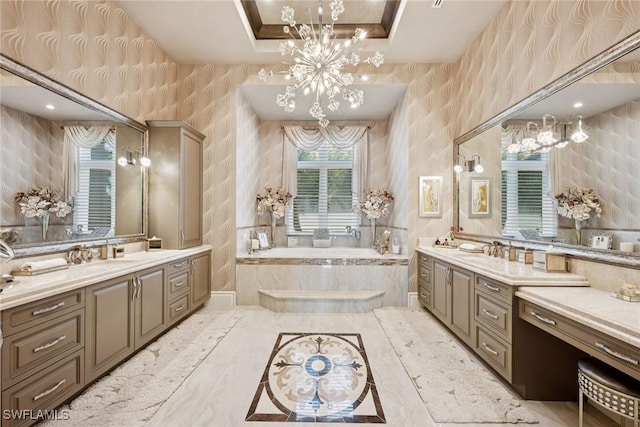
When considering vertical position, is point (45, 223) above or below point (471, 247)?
above

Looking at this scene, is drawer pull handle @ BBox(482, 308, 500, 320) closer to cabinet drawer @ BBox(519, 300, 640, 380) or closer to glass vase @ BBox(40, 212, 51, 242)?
cabinet drawer @ BBox(519, 300, 640, 380)

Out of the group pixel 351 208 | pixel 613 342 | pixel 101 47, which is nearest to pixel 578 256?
pixel 613 342

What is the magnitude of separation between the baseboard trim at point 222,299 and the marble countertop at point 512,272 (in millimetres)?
3000

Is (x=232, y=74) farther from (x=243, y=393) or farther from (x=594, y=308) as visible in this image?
(x=594, y=308)

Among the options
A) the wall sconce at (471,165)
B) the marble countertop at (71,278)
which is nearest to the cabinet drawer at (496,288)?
the wall sconce at (471,165)

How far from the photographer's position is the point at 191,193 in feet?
13.0

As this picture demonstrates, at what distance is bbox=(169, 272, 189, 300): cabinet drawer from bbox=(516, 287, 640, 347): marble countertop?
131 inches

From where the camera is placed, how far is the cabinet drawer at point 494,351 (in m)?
2.20

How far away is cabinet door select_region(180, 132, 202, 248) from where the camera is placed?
148 inches

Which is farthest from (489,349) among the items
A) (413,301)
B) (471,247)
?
(413,301)

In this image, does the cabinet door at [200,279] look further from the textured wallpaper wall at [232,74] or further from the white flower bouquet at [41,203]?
the white flower bouquet at [41,203]

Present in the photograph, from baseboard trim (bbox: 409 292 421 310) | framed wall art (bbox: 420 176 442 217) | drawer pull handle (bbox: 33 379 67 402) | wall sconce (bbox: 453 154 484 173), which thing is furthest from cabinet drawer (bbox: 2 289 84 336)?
wall sconce (bbox: 453 154 484 173)

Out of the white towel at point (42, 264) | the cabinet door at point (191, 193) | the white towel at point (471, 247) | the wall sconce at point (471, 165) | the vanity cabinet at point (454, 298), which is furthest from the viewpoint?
the cabinet door at point (191, 193)

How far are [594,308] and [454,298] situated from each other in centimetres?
153
